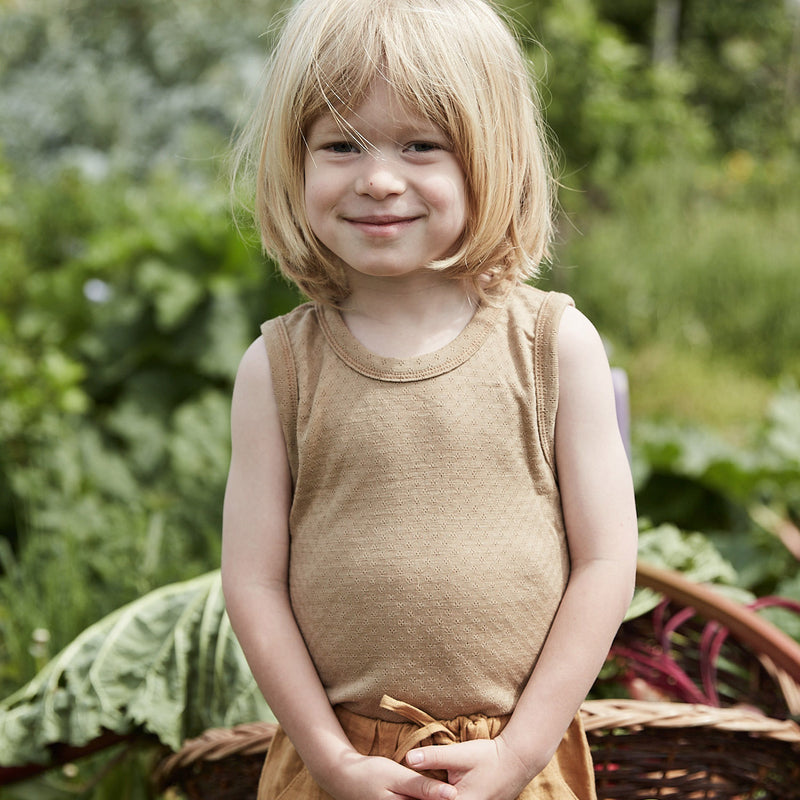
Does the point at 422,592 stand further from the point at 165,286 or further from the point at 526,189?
the point at 165,286

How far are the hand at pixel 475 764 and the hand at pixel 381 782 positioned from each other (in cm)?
2

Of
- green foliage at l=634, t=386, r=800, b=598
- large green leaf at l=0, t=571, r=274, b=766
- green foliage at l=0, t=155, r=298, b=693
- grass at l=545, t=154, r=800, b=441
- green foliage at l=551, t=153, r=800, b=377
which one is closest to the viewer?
large green leaf at l=0, t=571, r=274, b=766

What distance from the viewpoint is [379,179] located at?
1263 mm

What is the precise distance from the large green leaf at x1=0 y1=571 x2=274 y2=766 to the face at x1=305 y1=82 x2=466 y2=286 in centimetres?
95

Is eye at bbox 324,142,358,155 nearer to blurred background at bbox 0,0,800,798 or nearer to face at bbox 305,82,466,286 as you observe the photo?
face at bbox 305,82,466,286

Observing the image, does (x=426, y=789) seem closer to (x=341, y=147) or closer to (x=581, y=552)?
(x=581, y=552)

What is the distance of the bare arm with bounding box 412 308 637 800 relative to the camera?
1.33 meters

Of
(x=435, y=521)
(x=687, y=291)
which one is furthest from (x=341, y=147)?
(x=687, y=291)

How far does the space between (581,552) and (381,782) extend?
0.41m

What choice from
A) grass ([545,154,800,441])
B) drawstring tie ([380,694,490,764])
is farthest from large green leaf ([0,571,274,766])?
grass ([545,154,800,441])

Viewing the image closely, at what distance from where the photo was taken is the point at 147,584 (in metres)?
2.39

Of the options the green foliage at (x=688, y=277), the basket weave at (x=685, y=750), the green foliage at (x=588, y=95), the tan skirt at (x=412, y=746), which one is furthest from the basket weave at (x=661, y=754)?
the green foliage at (x=688, y=277)

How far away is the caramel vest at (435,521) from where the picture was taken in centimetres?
133

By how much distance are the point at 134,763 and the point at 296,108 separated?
1469 millimetres
